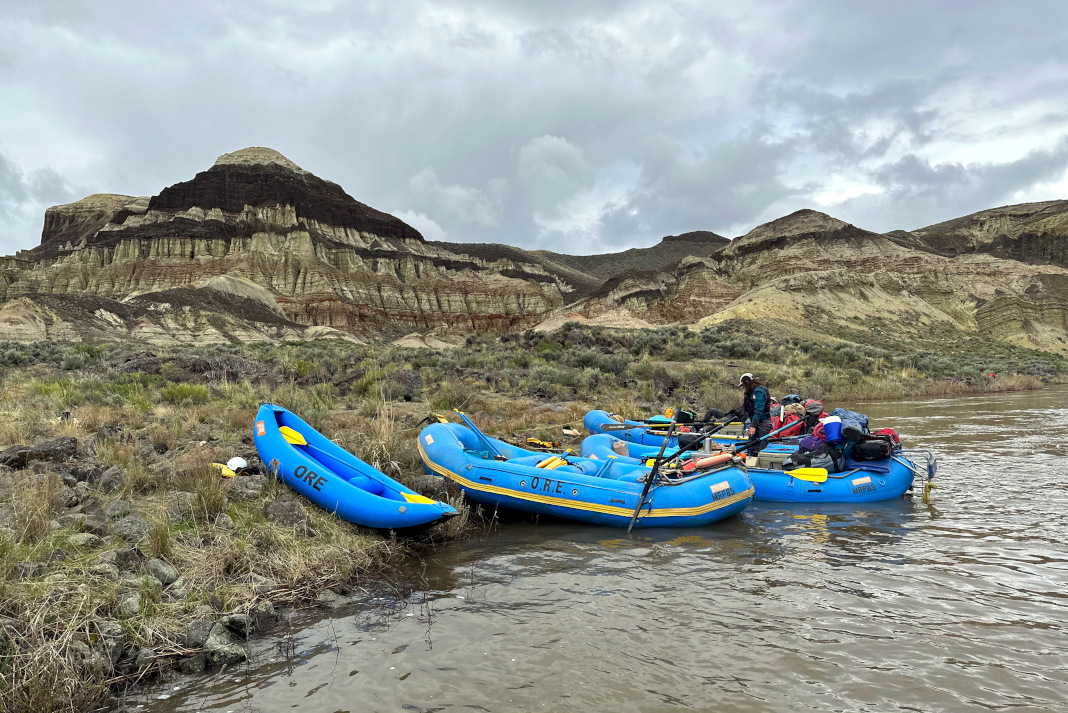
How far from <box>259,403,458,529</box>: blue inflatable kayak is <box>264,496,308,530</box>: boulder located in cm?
35

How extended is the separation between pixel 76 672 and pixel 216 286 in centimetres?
5799

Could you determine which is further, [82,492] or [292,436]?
[292,436]

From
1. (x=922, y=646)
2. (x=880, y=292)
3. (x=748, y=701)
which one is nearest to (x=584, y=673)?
(x=748, y=701)

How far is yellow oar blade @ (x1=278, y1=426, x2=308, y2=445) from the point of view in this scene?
7.08 metres

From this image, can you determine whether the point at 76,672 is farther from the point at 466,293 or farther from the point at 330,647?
the point at 466,293

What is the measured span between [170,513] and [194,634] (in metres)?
1.94

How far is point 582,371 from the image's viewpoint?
1973 centimetres

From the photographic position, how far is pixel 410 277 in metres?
72.7

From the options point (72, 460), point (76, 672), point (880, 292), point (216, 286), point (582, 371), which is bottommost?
point (76, 672)

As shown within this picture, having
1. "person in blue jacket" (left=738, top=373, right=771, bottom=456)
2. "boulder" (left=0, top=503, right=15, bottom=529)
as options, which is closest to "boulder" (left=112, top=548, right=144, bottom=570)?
"boulder" (left=0, top=503, right=15, bottom=529)

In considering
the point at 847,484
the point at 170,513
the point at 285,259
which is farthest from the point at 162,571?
the point at 285,259

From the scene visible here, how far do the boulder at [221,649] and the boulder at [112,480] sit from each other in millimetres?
2975

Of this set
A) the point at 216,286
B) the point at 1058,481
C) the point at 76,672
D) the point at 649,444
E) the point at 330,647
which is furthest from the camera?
the point at 216,286

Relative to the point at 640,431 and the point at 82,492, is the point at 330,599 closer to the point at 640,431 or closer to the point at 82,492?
the point at 82,492
